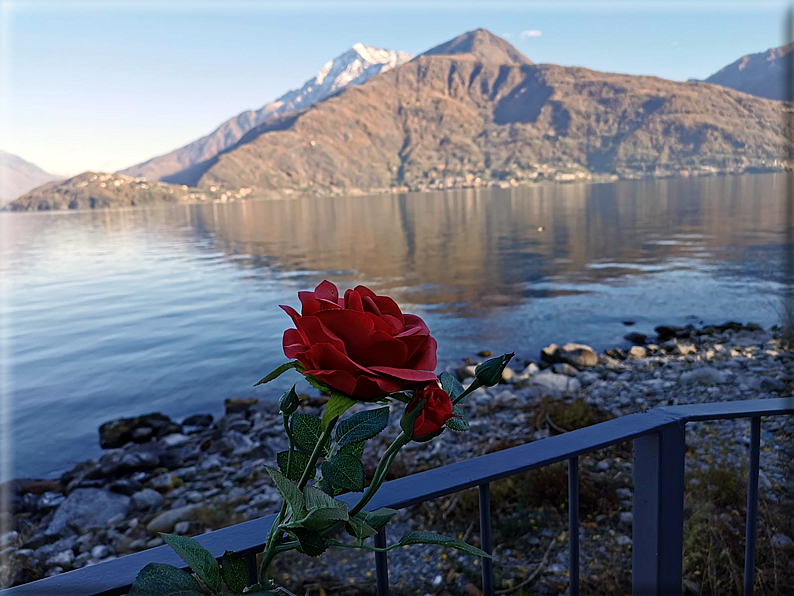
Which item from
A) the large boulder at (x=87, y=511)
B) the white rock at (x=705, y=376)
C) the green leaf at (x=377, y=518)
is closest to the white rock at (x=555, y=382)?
the white rock at (x=705, y=376)

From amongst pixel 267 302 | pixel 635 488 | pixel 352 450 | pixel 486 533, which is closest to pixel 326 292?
pixel 352 450

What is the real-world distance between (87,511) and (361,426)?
22.5 ft

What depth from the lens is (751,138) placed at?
629 ft

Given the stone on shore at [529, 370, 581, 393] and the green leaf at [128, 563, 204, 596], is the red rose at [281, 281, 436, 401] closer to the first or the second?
the green leaf at [128, 563, 204, 596]

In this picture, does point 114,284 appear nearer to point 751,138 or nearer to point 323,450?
point 323,450

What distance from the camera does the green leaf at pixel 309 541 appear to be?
2.26 feet

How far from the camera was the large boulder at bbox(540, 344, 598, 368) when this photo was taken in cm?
1121

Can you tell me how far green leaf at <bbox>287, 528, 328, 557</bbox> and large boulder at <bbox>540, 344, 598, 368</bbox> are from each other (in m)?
11.0

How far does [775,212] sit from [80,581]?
61321mm

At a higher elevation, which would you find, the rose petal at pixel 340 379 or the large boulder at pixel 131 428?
the rose petal at pixel 340 379

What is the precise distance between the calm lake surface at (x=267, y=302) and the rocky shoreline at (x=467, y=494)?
1.61m

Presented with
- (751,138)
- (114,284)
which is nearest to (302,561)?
(114,284)

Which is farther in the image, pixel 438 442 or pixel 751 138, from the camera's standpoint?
pixel 751 138

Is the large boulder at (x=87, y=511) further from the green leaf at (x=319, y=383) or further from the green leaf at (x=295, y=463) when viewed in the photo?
the green leaf at (x=319, y=383)
